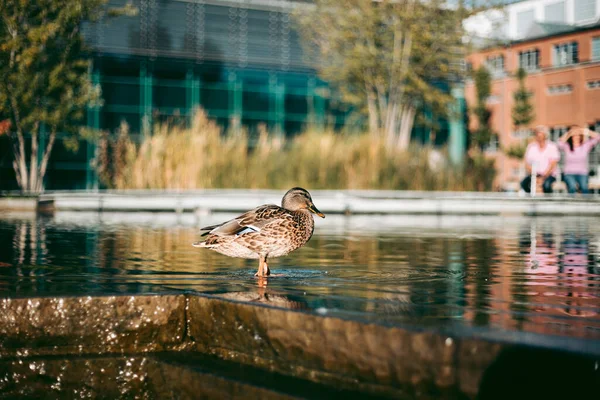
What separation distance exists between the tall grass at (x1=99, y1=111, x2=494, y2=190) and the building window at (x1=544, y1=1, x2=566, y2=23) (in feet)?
194

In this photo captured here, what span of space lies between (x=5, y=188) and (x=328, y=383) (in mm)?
36530

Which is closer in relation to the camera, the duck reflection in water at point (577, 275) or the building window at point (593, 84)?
the duck reflection in water at point (577, 275)

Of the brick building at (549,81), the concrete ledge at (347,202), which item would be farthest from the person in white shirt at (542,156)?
the brick building at (549,81)

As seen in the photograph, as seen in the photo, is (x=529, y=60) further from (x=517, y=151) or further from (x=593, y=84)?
(x=517, y=151)

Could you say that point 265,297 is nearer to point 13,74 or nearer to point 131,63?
point 13,74

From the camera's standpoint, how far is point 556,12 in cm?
8025

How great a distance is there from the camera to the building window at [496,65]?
238 ft

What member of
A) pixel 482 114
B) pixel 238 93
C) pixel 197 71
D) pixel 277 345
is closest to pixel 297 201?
pixel 277 345

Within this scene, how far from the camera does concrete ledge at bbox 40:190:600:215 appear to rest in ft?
71.4

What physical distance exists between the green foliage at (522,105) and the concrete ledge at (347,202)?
44099 mm

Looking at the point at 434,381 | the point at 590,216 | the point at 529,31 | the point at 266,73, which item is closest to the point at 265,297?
the point at 434,381

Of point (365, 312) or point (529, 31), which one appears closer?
point (365, 312)

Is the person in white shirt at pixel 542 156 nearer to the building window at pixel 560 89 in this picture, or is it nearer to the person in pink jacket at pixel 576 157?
the person in pink jacket at pixel 576 157

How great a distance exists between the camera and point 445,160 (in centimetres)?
2564
